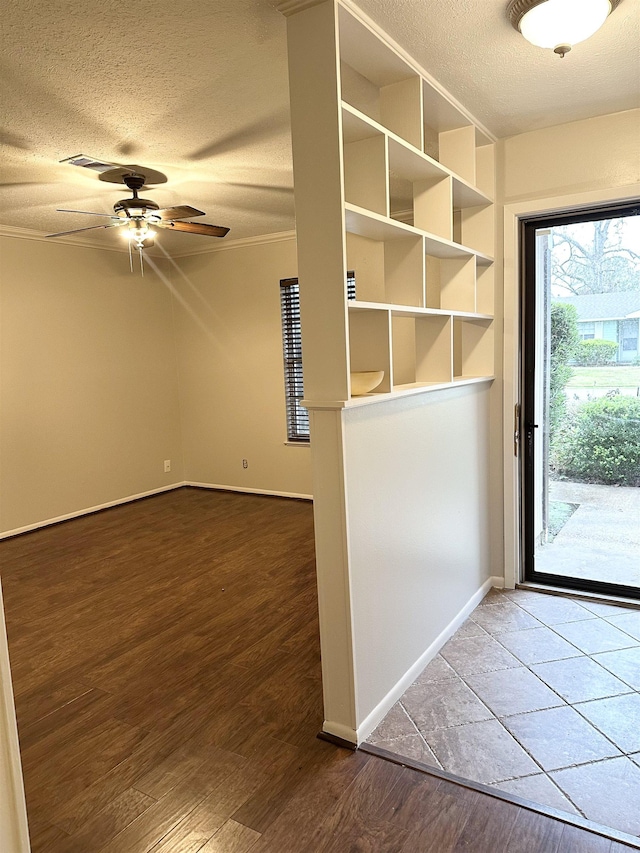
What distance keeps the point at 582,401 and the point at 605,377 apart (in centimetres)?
18

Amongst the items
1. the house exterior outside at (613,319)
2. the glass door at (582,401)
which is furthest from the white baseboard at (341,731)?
the house exterior outside at (613,319)

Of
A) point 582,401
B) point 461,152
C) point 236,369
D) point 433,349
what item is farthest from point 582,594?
point 236,369

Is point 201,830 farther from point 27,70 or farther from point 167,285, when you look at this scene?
point 167,285

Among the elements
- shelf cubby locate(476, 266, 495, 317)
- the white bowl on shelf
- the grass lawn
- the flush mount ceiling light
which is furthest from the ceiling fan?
the grass lawn

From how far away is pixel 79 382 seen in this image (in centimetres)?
550

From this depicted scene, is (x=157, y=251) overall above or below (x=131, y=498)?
above

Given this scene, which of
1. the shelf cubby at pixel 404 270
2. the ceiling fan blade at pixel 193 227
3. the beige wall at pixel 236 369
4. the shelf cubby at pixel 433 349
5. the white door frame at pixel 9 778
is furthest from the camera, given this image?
the beige wall at pixel 236 369

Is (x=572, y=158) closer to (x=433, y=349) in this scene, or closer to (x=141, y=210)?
(x=433, y=349)

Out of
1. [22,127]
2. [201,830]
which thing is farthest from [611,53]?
[201,830]

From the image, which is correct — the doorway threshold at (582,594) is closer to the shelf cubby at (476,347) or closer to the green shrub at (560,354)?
the green shrub at (560,354)

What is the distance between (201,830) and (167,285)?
18.0 feet

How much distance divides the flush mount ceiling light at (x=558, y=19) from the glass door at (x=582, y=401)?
1.33 m

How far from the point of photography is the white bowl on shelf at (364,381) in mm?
2189

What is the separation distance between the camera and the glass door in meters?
3.25
